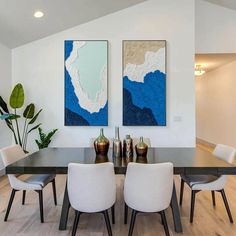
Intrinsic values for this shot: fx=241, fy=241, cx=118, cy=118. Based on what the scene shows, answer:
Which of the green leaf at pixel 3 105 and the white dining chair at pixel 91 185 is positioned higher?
the green leaf at pixel 3 105

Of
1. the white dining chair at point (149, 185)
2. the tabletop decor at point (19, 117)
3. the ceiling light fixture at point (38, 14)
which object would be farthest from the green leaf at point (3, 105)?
the white dining chair at point (149, 185)

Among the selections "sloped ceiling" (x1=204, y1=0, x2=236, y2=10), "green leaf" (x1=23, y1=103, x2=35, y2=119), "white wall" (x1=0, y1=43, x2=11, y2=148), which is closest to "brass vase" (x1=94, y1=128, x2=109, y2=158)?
"green leaf" (x1=23, y1=103, x2=35, y2=119)

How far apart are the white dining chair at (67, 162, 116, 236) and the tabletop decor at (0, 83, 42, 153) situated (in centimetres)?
262

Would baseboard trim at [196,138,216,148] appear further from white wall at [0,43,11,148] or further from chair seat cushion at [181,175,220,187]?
white wall at [0,43,11,148]

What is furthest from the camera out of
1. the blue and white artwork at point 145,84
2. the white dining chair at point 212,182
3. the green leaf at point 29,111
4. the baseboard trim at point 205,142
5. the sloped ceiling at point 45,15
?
the baseboard trim at point 205,142

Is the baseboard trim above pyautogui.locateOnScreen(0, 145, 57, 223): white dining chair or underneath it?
underneath

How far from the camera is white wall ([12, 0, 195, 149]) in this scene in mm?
4891

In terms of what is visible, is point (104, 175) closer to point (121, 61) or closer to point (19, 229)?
point (19, 229)

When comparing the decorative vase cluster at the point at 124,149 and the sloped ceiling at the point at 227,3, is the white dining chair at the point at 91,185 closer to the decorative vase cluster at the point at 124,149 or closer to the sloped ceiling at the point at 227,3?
the decorative vase cluster at the point at 124,149

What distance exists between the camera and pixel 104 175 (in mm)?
2148

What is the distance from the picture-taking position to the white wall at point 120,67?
16.0 ft

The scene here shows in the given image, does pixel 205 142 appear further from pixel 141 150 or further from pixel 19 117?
pixel 141 150

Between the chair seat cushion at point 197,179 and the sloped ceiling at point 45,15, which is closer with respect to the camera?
the chair seat cushion at point 197,179

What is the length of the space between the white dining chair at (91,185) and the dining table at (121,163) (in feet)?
0.49
